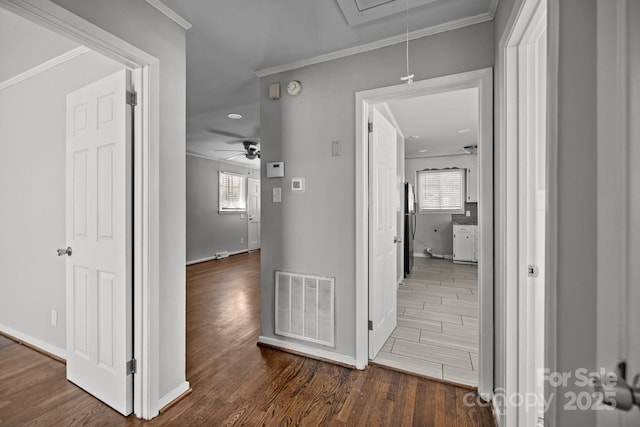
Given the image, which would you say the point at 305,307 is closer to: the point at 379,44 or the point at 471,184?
the point at 379,44

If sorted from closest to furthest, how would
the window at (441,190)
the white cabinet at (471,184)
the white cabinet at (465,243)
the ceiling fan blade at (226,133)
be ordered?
the ceiling fan blade at (226,133)
the white cabinet at (465,243)
the white cabinet at (471,184)
the window at (441,190)

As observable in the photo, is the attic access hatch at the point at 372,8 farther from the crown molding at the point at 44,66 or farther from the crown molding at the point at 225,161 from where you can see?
the crown molding at the point at 225,161

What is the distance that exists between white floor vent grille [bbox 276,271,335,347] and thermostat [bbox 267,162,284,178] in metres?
0.86

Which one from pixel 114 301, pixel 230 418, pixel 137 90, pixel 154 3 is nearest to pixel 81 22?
pixel 137 90

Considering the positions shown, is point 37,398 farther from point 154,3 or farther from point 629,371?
point 629,371

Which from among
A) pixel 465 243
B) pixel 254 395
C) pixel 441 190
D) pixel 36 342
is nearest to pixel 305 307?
pixel 254 395

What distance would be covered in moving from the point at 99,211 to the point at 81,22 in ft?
3.42

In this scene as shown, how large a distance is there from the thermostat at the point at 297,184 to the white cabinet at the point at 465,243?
5.19 meters

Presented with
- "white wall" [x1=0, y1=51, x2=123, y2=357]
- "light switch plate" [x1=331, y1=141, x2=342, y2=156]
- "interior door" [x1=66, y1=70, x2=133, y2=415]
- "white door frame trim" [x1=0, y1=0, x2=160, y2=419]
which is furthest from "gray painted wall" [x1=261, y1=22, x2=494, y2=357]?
"white wall" [x1=0, y1=51, x2=123, y2=357]

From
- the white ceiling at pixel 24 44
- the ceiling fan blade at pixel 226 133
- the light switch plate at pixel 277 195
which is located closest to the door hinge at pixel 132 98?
the white ceiling at pixel 24 44

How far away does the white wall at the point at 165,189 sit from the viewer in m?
1.71

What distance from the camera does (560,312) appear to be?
0.77m

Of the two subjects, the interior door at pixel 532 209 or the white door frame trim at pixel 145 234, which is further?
the white door frame trim at pixel 145 234

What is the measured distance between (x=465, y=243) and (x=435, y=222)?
95cm
